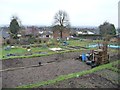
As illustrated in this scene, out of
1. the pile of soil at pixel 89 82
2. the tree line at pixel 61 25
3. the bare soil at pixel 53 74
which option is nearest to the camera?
the pile of soil at pixel 89 82

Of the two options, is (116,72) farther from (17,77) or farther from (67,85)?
(17,77)

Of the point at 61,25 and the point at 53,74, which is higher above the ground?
the point at 61,25

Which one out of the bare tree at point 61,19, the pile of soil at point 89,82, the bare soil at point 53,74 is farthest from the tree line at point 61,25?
the pile of soil at point 89,82

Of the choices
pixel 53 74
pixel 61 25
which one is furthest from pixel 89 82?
pixel 61 25

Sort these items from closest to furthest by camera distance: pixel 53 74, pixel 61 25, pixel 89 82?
pixel 89 82
pixel 53 74
pixel 61 25

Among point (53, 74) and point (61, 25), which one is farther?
point (61, 25)

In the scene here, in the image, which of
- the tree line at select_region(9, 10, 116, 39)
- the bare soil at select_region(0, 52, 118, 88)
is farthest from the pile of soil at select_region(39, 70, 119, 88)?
the tree line at select_region(9, 10, 116, 39)

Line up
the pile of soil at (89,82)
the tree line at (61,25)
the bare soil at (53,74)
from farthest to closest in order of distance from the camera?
the tree line at (61,25), the bare soil at (53,74), the pile of soil at (89,82)

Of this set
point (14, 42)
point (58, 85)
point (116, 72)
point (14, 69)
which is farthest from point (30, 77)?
point (14, 42)

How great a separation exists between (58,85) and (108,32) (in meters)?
34.1

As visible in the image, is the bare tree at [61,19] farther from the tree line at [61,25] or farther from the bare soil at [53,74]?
the bare soil at [53,74]

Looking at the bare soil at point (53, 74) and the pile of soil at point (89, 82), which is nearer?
the pile of soil at point (89, 82)

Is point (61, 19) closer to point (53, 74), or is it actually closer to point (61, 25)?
point (61, 25)

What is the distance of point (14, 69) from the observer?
18.1 m
